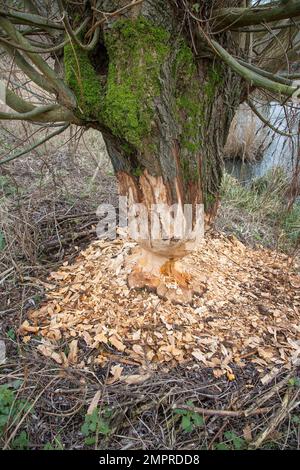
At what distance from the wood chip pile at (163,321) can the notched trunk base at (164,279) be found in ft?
0.14

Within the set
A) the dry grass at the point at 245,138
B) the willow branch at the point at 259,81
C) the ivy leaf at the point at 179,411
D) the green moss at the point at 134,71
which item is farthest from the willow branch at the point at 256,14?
the dry grass at the point at 245,138

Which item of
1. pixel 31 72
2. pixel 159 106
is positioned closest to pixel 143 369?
pixel 159 106

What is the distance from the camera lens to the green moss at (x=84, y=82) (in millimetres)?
1607

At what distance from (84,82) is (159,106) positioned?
35 cm

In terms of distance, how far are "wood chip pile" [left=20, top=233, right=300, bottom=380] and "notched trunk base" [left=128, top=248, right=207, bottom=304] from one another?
0.14 feet

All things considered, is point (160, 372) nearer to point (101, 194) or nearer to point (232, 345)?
point (232, 345)

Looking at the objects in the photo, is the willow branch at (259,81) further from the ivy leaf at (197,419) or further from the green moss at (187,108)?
the ivy leaf at (197,419)

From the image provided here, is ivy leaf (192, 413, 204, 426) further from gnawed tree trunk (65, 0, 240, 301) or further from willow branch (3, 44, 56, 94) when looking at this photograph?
willow branch (3, 44, 56, 94)

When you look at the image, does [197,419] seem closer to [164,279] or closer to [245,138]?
[164,279]

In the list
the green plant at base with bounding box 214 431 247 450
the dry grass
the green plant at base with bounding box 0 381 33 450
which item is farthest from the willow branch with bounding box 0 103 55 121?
the dry grass

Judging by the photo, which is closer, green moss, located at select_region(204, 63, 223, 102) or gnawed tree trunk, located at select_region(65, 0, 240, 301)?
gnawed tree trunk, located at select_region(65, 0, 240, 301)

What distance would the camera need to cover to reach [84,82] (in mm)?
1626

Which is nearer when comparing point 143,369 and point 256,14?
point 256,14

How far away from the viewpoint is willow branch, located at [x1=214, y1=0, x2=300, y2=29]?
1.35 metres
